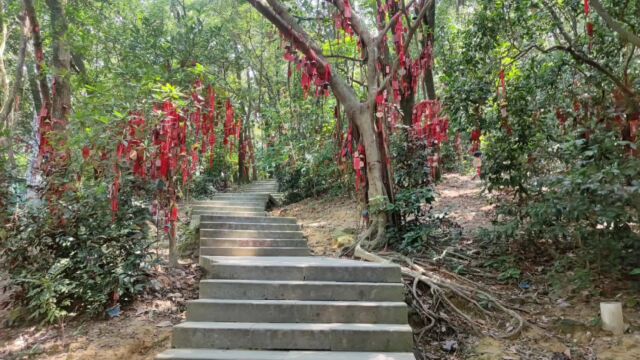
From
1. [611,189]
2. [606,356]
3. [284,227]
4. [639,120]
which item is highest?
[639,120]

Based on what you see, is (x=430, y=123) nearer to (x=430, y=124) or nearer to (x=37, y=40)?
(x=430, y=124)

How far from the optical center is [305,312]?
12.0ft

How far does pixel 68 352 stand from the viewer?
12.9 ft

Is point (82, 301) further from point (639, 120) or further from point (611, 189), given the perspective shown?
point (639, 120)

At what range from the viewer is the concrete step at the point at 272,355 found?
3109 mm

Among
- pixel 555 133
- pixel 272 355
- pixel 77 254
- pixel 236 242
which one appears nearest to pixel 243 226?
pixel 236 242

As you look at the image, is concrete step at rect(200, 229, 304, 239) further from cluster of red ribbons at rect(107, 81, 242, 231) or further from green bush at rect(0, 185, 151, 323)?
green bush at rect(0, 185, 151, 323)

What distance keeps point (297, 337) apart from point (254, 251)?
8.42ft

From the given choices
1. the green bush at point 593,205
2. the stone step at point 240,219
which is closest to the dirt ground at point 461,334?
the green bush at point 593,205

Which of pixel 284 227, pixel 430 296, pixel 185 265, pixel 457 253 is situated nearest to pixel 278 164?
pixel 284 227

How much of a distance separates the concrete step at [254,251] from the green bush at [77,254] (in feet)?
3.34

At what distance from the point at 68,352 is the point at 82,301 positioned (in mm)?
700

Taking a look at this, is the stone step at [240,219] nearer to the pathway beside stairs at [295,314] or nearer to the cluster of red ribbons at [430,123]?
the pathway beside stairs at [295,314]

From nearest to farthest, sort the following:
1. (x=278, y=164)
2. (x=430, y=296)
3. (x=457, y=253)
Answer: (x=430, y=296), (x=457, y=253), (x=278, y=164)
